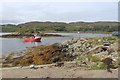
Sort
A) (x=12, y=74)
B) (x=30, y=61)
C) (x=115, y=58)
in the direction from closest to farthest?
(x=12, y=74)
(x=115, y=58)
(x=30, y=61)

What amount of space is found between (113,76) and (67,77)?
180 cm

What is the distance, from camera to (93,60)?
523 inches

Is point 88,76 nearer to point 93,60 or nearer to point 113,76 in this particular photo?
point 113,76

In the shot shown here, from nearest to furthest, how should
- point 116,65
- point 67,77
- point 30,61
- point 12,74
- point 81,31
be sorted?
point 67,77
point 12,74
point 116,65
point 30,61
point 81,31

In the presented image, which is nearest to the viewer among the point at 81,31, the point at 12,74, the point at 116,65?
the point at 12,74

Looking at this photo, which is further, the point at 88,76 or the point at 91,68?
the point at 91,68

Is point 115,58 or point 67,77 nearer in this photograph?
point 67,77

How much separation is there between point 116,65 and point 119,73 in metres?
1.32

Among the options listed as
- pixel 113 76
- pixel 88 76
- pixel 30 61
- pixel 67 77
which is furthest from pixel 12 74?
pixel 30 61

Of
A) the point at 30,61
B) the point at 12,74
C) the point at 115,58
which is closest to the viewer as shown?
the point at 12,74

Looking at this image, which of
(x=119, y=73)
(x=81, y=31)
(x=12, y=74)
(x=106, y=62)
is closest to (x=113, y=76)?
(x=119, y=73)

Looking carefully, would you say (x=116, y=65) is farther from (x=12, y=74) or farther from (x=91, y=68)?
(x=12, y=74)

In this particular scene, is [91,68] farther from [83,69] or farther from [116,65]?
[116,65]

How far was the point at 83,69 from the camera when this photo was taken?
36.7ft
